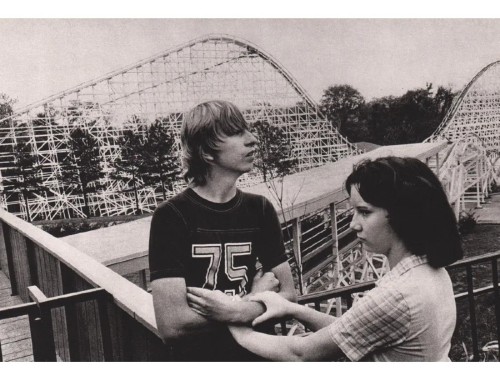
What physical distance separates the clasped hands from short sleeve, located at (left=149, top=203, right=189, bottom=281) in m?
0.05

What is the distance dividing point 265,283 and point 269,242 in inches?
3.3

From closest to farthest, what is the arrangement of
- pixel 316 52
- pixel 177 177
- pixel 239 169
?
pixel 239 169, pixel 316 52, pixel 177 177

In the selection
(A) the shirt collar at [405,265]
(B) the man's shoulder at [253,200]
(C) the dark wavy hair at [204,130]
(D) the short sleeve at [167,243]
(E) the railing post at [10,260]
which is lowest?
Answer: (E) the railing post at [10,260]

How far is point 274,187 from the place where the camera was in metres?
2.36

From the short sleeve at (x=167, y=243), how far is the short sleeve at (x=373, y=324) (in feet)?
0.89

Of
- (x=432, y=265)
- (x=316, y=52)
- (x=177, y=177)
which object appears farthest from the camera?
(x=177, y=177)

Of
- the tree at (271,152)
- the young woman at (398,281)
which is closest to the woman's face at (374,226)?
the young woman at (398,281)

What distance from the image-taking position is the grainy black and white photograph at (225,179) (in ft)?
2.49

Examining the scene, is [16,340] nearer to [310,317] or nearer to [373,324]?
[310,317]

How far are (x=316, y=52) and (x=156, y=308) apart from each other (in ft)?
4.29

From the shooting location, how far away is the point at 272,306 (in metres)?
0.84

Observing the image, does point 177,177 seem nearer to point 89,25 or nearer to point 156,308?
point 89,25

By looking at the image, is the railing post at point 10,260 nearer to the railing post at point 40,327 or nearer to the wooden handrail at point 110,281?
the wooden handrail at point 110,281
